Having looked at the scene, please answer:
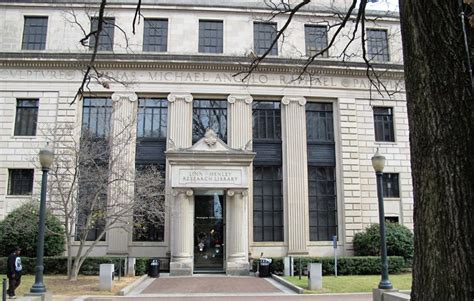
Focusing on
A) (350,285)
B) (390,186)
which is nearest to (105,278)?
(350,285)

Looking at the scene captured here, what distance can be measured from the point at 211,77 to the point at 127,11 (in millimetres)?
7316

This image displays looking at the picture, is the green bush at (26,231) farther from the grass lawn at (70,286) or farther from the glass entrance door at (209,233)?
the glass entrance door at (209,233)

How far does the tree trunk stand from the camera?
4478mm

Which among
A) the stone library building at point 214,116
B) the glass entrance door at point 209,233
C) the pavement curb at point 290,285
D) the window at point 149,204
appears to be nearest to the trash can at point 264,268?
the pavement curb at point 290,285

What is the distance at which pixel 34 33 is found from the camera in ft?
101

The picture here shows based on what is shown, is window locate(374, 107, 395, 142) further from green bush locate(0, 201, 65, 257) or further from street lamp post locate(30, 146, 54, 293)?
street lamp post locate(30, 146, 54, 293)

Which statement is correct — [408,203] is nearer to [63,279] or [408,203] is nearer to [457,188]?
[63,279]

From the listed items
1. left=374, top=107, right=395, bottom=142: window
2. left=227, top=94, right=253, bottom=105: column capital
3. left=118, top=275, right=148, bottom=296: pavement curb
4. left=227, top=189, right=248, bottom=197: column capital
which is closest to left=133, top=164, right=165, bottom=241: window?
left=118, top=275, right=148, bottom=296: pavement curb

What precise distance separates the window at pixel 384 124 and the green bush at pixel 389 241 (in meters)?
6.26

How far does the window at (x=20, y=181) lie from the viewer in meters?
28.9

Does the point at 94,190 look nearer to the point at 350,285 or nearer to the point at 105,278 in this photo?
the point at 105,278

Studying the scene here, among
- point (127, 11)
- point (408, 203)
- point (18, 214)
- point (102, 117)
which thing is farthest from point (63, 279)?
point (408, 203)

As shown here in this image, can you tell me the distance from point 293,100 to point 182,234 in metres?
11.3

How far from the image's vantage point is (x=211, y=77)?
30062mm
